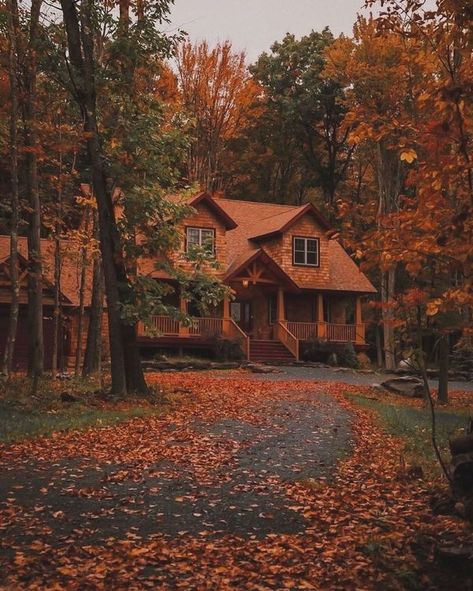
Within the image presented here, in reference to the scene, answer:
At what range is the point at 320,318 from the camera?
1264 inches

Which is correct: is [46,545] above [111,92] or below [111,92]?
below

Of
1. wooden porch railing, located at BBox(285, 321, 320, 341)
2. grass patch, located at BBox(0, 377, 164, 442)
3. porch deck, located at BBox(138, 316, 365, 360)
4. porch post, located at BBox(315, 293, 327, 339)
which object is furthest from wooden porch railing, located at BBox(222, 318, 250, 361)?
grass patch, located at BBox(0, 377, 164, 442)

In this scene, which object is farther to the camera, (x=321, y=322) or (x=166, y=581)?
(x=321, y=322)

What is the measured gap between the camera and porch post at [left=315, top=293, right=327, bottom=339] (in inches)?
1242

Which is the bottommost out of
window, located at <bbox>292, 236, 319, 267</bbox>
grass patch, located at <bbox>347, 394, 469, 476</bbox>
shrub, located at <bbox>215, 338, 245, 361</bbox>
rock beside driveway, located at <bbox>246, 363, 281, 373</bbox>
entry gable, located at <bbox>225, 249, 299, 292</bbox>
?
grass patch, located at <bbox>347, 394, 469, 476</bbox>

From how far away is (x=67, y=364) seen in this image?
87.4 ft

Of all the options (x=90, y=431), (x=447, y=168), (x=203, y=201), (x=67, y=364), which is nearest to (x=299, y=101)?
(x=203, y=201)

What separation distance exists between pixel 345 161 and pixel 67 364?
26366 mm

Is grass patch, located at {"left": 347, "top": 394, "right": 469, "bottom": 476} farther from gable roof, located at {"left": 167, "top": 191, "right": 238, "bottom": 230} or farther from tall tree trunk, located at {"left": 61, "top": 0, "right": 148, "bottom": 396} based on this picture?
gable roof, located at {"left": 167, "top": 191, "right": 238, "bottom": 230}

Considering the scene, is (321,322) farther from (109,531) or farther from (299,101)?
(109,531)

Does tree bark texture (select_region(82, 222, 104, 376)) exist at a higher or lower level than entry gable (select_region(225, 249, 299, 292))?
lower

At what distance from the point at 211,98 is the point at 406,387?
22.5 metres

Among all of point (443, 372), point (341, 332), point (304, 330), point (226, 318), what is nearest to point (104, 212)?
point (443, 372)

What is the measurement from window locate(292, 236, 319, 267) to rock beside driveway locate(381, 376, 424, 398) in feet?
42.8
